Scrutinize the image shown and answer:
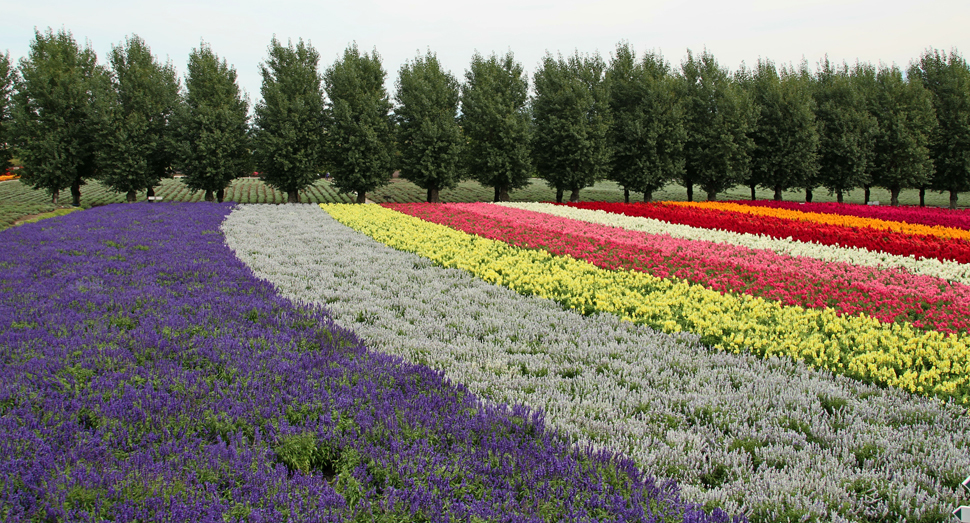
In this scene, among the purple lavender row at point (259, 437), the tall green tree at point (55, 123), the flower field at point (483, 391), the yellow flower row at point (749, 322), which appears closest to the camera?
the purple lavender row at point (259, 437)

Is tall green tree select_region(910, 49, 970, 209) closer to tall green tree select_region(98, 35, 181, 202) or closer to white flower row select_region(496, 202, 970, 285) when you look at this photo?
white flower row select_region(496, 202, 970, 285)

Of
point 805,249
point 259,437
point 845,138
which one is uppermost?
point 845,138

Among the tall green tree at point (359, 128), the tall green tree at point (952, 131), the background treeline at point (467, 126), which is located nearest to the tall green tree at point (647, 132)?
the background treeline at point (467, 126)

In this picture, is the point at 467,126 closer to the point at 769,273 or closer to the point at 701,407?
the point at 769,273

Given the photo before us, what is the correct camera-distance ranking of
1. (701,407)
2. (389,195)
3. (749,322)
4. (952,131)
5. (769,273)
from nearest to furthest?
1. (701,407)
2. (749,322)
3. (769,273)
4. (952,131)
5. (389,195)

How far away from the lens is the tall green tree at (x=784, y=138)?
140ft

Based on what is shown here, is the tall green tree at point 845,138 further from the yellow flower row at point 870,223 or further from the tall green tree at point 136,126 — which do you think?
the tall green tree at point 136,126

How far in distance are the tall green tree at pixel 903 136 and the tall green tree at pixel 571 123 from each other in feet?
77.8

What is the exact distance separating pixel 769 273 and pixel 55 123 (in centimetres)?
5094

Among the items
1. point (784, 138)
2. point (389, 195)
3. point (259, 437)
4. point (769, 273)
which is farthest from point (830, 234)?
point (389, 195)

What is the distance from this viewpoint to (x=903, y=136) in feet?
141

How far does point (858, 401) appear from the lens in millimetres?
5879

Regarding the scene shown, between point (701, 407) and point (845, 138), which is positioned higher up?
point (845, 138)

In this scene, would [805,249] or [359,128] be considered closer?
[805,249]
